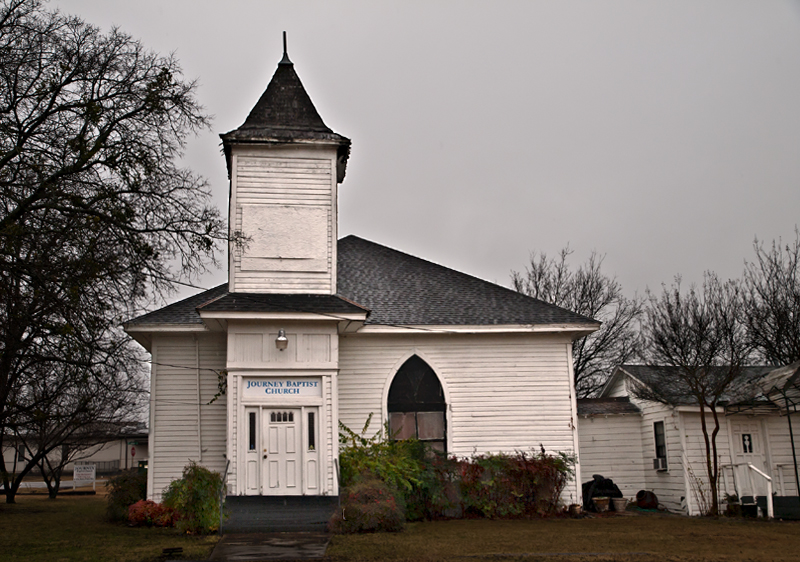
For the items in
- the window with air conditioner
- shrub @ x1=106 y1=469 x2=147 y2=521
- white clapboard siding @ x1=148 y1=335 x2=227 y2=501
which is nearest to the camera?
shrub @ x1=106 y1=469 x2=147 y2=521

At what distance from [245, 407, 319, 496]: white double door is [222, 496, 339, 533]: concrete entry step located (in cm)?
27

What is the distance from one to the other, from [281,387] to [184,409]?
318 centimetres

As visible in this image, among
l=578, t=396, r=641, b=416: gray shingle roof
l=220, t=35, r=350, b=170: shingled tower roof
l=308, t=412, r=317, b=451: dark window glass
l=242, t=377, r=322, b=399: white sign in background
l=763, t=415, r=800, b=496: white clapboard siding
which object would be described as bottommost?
l=763, t=415, r=800, b=496: white clapboard siding

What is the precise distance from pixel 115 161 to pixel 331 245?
595cm

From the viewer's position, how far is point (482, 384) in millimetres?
19750

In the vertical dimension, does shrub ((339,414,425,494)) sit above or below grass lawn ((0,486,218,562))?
above

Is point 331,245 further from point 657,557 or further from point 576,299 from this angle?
point 576,299

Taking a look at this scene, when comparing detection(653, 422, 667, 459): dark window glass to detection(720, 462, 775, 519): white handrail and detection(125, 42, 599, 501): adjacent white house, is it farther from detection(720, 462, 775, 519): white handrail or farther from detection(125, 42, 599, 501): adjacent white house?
detection(125, 42, 599, 501): adjacent white house

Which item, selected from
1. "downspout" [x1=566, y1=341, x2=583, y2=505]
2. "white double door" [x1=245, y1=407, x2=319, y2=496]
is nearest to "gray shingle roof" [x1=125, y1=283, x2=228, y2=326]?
"white double door" [x1=245, y1=407, x2=319, y2=496]

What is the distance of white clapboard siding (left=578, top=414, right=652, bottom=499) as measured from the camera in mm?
22484

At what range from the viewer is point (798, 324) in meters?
32.9

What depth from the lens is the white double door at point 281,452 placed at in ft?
→ 54.8

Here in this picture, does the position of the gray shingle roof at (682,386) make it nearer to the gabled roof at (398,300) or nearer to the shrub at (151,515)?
the gabled roof at (398,300)

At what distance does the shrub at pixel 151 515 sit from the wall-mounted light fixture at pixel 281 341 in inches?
159
